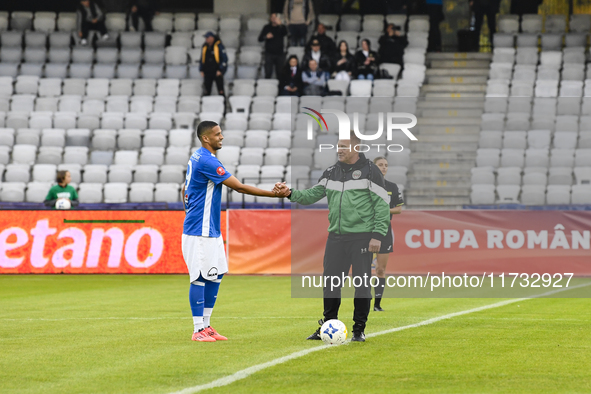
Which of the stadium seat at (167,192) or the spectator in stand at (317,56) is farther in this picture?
the spectator in stand at (317,56)

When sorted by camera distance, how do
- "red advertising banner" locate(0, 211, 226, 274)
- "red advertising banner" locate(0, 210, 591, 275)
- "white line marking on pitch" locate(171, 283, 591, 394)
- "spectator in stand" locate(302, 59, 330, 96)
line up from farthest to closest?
"spectator in stand" locate(302, 59, 330, 96) < "red advertising banner" locate(0, 211, 226, 274) < "red advertising banner" locate(0, 210, 591, 275) < "white line marking on pitch" locate(171, 283, 591, 394)

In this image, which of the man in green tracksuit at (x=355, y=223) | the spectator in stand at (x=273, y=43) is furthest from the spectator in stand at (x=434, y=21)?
the man in green tracksuit at (x=355, y=223)

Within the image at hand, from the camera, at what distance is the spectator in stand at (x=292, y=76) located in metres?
24.5

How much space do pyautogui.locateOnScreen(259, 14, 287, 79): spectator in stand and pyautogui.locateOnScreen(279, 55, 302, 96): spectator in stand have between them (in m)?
1.15

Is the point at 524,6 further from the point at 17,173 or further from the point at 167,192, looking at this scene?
the point at 17,173

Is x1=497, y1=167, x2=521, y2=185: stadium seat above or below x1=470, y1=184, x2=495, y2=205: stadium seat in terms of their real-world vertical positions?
above

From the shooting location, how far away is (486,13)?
2666 cm

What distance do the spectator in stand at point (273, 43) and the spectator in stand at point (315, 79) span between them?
54.9 inches

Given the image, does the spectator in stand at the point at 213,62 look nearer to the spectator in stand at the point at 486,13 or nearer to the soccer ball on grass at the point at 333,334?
the spectator in stand at the point at 486,13

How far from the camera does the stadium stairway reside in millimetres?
21781

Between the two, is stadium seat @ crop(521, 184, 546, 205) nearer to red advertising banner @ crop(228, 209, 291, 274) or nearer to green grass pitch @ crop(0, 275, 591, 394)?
red advertising banner @ crop(228, 209, 291, 274)

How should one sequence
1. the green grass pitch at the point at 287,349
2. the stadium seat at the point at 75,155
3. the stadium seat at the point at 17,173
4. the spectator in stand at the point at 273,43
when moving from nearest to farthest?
the green grass pitch at the point at 287,349
the stadium seat at the point at 17,173
the stadium seat at the point at 75,155
the spectator in stand at the point at 273,43

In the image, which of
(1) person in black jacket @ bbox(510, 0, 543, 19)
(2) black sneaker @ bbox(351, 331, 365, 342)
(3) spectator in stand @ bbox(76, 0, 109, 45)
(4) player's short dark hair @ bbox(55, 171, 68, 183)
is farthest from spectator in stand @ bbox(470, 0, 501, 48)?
(2) black sneaker @ bbox(351, 331, 365, 342)

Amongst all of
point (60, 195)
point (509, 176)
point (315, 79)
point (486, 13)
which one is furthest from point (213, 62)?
point (509, 176)
